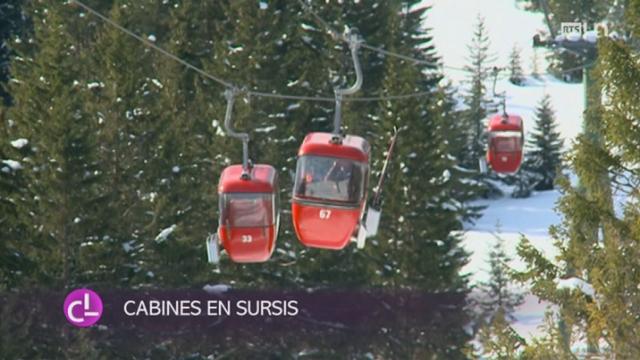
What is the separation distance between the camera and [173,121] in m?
53.5

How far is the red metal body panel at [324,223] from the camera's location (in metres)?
23.5

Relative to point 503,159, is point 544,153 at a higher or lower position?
lower

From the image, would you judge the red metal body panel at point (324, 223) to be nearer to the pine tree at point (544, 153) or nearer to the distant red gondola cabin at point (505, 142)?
the distant red gondola cabin at point (505, 142)

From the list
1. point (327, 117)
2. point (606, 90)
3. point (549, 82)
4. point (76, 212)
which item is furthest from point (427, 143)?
point (549, 82)

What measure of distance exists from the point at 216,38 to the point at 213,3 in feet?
11.5

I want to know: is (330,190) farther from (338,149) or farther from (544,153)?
(544,153)

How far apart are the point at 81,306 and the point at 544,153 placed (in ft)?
182

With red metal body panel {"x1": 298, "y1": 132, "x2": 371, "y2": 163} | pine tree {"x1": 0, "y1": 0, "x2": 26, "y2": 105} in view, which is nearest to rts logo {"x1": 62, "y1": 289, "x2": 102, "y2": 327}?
pine tree {"x1": 0, "y1": 0, "x2": 26, "y2": 105}

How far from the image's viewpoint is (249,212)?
2480cm

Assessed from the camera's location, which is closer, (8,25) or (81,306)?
(81,306)

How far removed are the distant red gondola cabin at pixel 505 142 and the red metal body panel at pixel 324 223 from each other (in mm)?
10490

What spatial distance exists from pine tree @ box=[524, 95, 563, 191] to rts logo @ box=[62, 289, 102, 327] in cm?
5089

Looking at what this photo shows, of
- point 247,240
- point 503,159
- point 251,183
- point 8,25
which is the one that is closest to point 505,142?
point 503,159

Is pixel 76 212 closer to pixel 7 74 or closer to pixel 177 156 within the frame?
pixel 177 156
